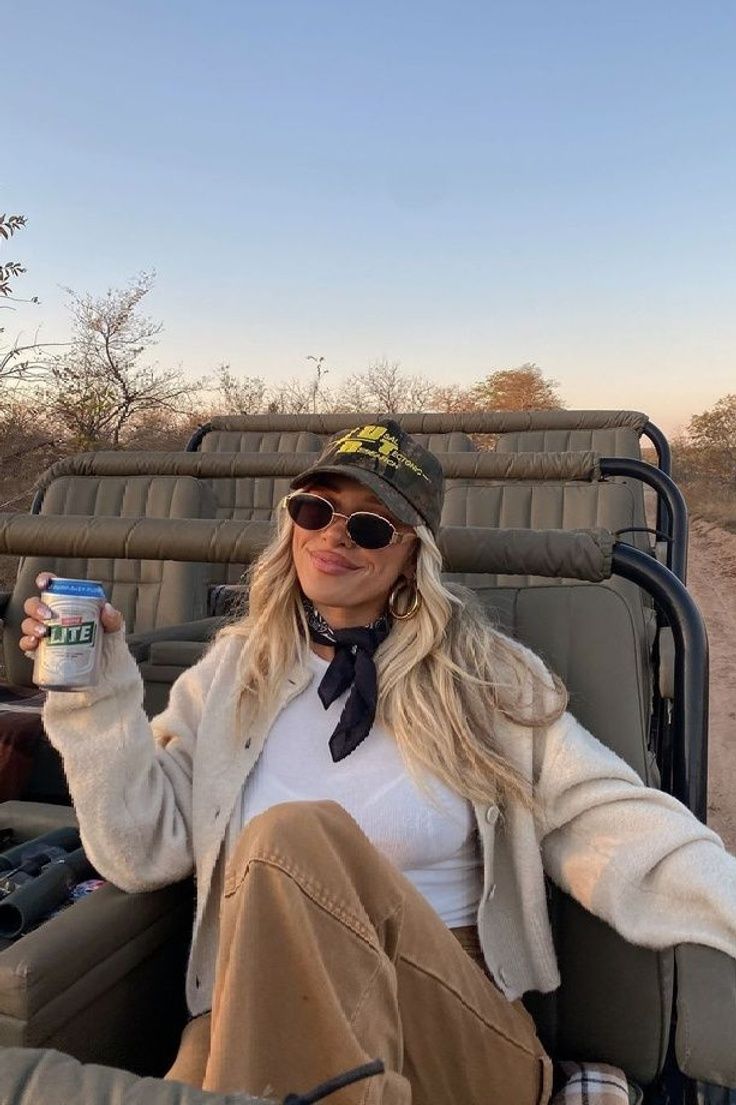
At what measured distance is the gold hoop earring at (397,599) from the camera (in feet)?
5.52

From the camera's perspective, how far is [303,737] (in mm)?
1575

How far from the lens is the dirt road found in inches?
157

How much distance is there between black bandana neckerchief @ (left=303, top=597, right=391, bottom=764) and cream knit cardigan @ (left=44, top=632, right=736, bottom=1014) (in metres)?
0.07

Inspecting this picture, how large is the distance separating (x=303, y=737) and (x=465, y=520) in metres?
2.45

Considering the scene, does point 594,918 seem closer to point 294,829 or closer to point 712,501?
point 294,829

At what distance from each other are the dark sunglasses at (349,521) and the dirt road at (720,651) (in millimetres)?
2626

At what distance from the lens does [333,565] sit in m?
1.61

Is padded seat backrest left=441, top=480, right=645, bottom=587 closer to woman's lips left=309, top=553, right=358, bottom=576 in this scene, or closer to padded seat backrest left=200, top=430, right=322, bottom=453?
padded seat backrest left=200, top=430, right=322, bottom=453

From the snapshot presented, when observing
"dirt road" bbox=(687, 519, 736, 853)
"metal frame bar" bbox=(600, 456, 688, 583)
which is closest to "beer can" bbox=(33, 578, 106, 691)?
"metal frame bar" bbox=(600, 456, 688, 583)

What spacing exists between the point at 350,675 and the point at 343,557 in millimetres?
218

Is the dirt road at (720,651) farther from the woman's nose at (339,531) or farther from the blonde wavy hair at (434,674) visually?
the woman's nose at (339,531)

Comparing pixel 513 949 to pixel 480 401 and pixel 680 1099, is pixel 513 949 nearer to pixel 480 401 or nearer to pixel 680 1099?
pixel 680 1099

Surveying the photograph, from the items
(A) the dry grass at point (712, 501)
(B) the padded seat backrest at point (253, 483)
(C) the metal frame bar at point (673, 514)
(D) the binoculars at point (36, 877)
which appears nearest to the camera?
(D) the binoculars at point (36, 877)

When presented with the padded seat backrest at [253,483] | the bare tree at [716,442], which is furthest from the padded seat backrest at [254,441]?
the bare tree at [716,442]
